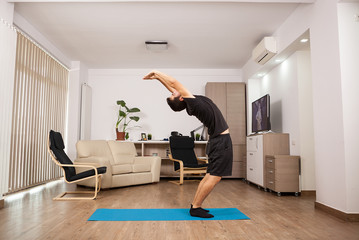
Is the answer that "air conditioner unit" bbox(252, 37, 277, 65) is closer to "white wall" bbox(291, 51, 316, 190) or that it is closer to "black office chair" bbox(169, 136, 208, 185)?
"white wall" bbox(291, 51, 316, 190)

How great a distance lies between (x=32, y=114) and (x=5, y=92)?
1.35 metres

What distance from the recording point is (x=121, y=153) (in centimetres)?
577

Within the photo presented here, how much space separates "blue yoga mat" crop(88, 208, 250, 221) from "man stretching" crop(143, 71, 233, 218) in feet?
0.51

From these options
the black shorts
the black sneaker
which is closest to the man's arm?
the black shorts

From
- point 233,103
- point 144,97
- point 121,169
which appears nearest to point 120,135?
point 144,97

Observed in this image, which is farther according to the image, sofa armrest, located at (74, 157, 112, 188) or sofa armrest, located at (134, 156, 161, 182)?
sofa armrest, located at (134, 156, 161, 182)

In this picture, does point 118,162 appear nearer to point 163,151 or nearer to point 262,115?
point 163,151

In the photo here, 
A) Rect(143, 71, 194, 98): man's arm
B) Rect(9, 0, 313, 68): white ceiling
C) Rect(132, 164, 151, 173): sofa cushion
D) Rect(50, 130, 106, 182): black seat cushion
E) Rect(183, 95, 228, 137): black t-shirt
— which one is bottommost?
Rect(132, 164, 151, 173): sofa cushion

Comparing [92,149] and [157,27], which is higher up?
[157,27]

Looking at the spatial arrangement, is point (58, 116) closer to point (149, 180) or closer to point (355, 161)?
point (149, 180)

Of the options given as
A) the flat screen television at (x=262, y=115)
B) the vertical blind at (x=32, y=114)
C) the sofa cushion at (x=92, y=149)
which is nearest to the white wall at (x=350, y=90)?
the flat screen television at (x=262, y=115)

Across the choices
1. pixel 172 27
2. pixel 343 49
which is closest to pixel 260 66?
pixel 172 27

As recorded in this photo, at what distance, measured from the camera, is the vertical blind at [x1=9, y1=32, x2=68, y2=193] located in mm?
4348

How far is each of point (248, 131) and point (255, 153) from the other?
4.59ft
